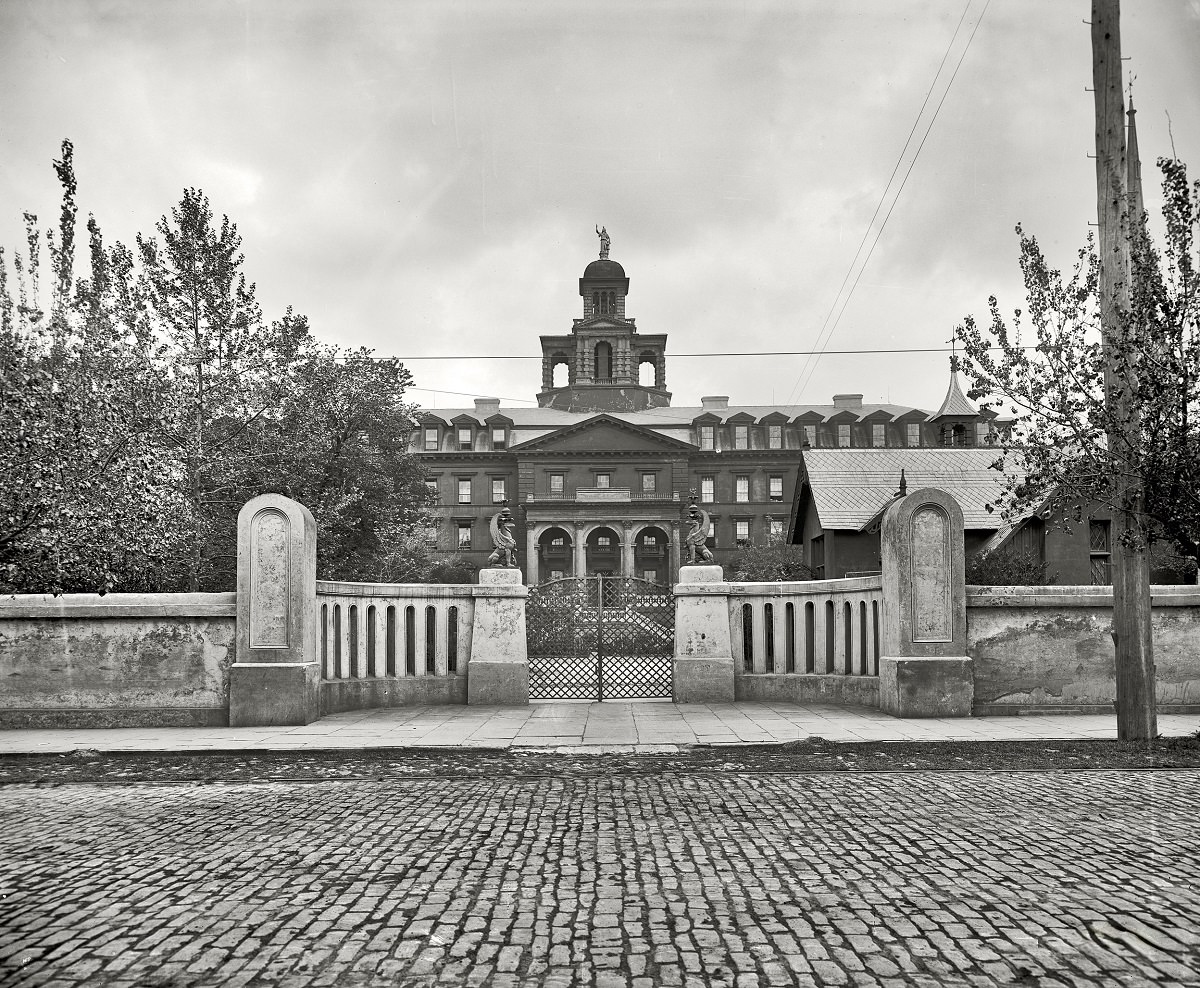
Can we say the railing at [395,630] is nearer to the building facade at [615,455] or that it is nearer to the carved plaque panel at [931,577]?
the carved plaque panel at [931,577]

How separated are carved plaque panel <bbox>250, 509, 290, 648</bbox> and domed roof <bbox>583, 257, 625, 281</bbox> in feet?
224

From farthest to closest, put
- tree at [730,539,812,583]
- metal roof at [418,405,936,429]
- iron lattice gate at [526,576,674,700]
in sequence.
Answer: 1. metal roof at [418,405,936,429]
2. tree at [730,539,812,583]
3. iron lattice gate at [526,576,674,700]

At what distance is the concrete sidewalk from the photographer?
9727 mm

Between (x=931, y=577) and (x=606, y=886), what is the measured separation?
26.3 feet

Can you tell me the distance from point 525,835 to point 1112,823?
3.90 metres

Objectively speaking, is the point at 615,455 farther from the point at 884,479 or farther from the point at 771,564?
the point at 884,479

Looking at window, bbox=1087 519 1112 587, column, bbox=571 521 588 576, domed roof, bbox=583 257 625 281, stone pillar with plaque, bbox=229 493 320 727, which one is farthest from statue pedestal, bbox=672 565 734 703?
domed roof, bbox=583 257 625 281

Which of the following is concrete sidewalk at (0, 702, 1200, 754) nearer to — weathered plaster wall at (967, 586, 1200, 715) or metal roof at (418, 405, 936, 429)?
weathered plaster wall at (967, 586, 1200, 715)

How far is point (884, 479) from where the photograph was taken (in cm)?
3138

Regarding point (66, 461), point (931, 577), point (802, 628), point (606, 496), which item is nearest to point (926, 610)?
point (931, 577)

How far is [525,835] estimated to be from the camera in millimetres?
5934

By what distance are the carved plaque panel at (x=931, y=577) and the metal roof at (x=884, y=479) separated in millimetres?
16662

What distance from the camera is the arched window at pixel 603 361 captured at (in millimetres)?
76938

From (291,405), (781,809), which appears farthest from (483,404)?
(781,809)
